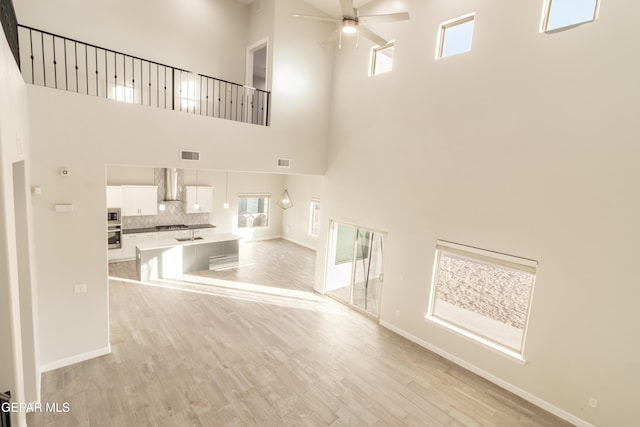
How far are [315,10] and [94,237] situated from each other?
6.69 meters

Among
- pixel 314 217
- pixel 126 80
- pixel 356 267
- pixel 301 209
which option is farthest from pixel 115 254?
pixel 356 267

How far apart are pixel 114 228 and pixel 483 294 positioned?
9.99m

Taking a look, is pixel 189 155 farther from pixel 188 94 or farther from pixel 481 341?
pixel 481 341

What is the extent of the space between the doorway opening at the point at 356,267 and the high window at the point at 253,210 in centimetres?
593

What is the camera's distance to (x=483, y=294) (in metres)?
5.32

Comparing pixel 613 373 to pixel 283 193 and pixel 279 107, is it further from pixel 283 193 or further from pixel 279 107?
pixel 283 193

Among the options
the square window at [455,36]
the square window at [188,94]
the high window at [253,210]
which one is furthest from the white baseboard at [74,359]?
the high window at [253,210]

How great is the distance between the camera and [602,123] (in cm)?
381

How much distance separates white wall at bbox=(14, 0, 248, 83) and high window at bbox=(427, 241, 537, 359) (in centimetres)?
730

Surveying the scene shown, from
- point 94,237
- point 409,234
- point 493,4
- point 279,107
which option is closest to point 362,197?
point 409,234

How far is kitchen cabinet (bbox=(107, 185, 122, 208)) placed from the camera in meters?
8.98

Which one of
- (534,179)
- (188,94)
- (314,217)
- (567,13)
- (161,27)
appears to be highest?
(161,27)

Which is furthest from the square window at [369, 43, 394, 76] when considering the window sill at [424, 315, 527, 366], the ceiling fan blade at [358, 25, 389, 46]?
the window sill at [424, 315, 527, 366]
